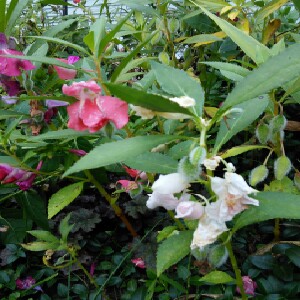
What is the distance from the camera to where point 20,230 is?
1.43 m

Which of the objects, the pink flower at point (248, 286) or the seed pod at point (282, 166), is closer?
the seed pod at point (282, 166)

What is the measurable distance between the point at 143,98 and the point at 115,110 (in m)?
0.24

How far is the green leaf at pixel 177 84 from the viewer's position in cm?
70

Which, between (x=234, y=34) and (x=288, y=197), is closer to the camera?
(x=288, y=197)

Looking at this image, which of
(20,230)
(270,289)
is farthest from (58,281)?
(270,289)

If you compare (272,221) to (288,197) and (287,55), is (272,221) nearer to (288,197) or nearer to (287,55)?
(288,197)

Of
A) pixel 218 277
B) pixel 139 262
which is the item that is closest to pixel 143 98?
pixel 218 277

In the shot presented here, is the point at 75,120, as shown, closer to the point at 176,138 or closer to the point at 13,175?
the point at 176,138

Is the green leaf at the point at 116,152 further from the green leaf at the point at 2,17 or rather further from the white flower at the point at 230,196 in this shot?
the green leaf at the point at 2,17

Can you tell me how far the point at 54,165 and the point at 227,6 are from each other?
2.07 ft

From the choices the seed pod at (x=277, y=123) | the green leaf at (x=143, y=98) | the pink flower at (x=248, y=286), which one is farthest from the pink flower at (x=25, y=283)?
the green leaf at (x=143, y=98)

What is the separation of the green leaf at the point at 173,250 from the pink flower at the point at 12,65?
0.51 meters

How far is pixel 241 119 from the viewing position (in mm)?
766

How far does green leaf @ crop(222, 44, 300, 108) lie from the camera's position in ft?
1.96
